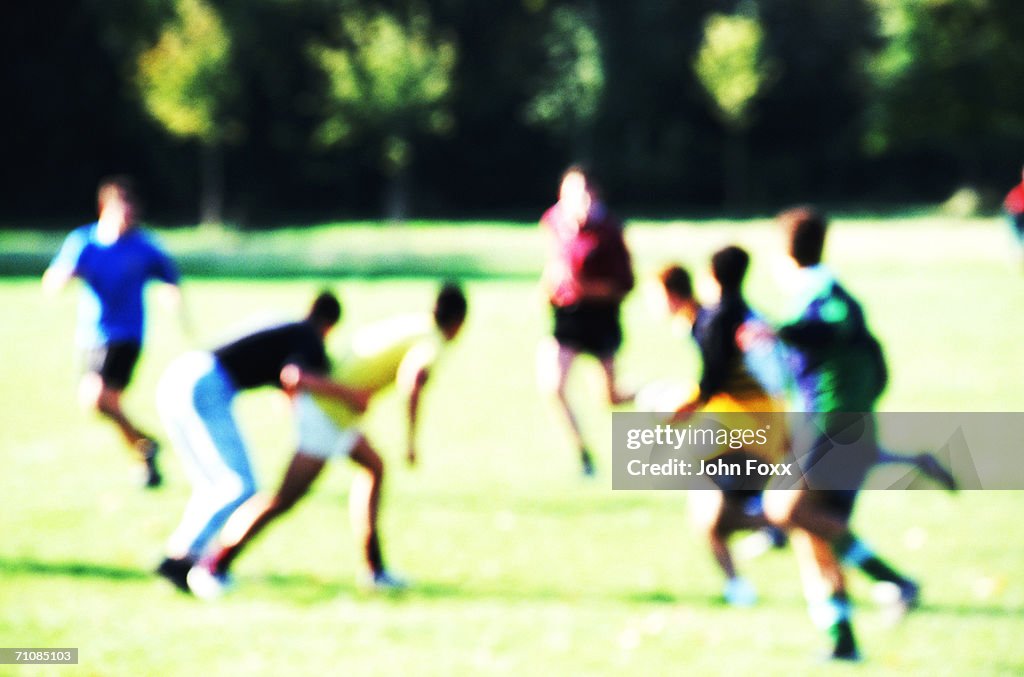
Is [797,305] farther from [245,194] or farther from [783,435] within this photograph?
[245,194]

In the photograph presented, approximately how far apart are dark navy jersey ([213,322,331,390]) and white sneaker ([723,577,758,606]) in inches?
87.5

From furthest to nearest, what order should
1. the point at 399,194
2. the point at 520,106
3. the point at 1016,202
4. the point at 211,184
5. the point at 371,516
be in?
the point at 520,106 → the point at 399,194 → the point at 211,184 → the point at 1016,202 → the point at 371,516

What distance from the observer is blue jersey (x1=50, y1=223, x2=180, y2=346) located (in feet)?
26.6

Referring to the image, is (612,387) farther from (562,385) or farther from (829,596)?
(829,596)

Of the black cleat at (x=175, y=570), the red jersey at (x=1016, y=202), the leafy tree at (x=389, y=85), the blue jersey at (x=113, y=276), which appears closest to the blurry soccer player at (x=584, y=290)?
the blue jersey at (x=113, y=276)

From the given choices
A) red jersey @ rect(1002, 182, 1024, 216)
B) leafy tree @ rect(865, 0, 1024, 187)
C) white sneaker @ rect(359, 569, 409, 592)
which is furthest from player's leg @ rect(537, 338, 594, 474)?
leafy tree @ rect(865, 0, 1024, 187)

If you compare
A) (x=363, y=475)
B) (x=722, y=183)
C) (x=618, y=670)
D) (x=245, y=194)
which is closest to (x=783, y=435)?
(x=618, y=670)

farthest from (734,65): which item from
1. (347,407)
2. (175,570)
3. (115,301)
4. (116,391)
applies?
(175,570)

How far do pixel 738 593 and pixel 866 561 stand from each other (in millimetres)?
669

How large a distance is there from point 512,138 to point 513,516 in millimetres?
42586

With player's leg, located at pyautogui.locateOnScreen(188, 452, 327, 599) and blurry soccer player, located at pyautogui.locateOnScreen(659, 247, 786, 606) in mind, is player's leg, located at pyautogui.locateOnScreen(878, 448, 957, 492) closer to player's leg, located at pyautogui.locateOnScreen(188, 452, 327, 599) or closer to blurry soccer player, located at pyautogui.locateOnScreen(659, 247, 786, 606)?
blurry soccer player, located at pyautogui.locateOnScreen(659, 247, 786, 606)

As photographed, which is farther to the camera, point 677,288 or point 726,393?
point 677,288

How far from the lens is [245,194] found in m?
46.2

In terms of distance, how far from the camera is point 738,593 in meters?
5.68
